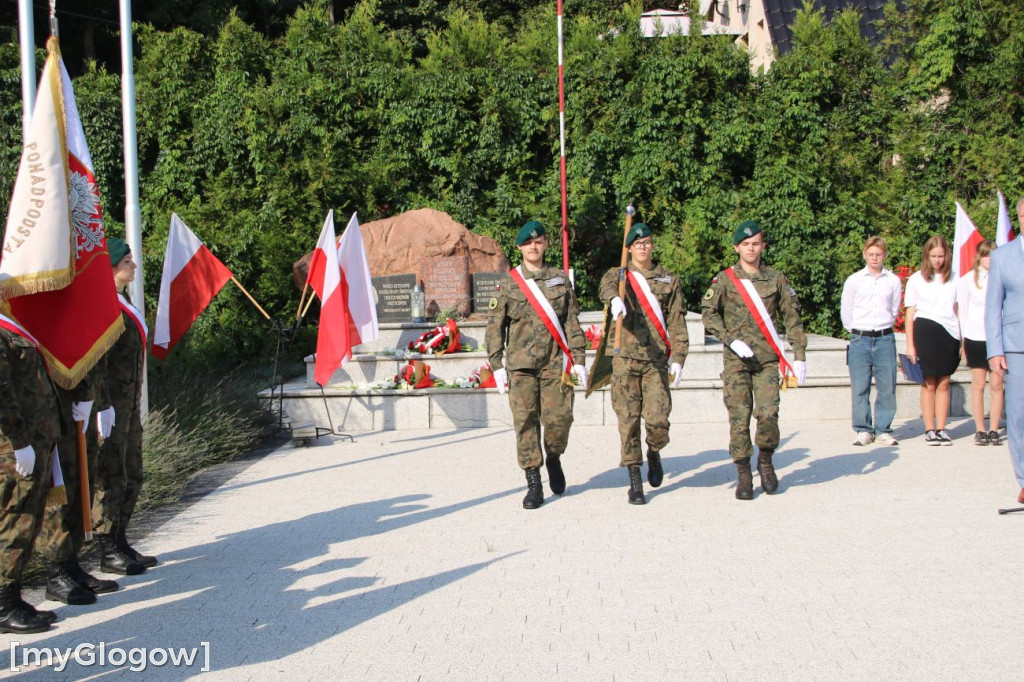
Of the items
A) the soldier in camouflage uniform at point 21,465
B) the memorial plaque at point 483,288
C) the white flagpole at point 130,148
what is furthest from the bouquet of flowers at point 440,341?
the soldier in camouflage uniform at point 21,465

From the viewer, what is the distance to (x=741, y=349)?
7.21 metres

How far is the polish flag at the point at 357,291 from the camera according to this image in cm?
1160

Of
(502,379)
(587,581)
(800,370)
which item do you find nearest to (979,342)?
(800,370)

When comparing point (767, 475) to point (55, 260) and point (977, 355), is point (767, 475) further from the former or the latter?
point (55, 260)

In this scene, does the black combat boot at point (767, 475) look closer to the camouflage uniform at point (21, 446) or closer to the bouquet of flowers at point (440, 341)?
the camouflage uniform at point (21, 446)

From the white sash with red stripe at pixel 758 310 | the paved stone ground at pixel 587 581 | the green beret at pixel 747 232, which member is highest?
the green beret at pixel 747 232

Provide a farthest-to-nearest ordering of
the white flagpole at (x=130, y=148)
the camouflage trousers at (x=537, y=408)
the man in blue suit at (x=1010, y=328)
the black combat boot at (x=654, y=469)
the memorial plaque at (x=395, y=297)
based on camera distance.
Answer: the memorial plaque at (x=395, y=297)
the white flagpole at (x=130, y=148)
the black combat boot at (x=654, y=469)
the camouflage trousers at (x=537, y=408)
the man in blue suit at (x=1010, y=328)

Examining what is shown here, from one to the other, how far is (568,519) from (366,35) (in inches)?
612

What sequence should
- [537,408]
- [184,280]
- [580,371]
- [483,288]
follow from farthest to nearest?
[483,288], [184,280], [537,408], [580,371]

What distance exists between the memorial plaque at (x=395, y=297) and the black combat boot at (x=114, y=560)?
851 cm

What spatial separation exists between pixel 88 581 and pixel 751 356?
4.57 m

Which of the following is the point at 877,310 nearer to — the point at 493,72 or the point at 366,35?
the point at 493,72

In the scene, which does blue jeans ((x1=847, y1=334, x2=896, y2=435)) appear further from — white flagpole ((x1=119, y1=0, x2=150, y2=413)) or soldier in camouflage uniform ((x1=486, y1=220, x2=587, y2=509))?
white flagpole ((x1=119, y1=0, x2=150, y2=413))

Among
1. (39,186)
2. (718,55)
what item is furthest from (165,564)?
(718,55)
